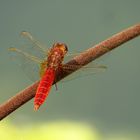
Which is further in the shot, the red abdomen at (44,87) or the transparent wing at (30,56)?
the transparent wing at (30,56)

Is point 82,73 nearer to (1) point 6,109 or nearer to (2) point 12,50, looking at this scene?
(2) point 12,50

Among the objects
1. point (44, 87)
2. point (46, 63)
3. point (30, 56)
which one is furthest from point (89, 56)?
point (30, 56)

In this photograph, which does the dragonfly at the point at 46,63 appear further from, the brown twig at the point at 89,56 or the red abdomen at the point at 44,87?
the brown twig at the point at 89,56

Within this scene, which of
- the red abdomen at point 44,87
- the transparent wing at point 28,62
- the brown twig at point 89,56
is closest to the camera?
the brown twig at point 89,56

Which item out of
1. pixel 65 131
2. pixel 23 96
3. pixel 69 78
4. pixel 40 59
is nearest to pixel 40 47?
pixel 40 59

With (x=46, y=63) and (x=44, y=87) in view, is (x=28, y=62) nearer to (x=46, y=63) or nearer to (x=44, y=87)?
(x=46, y=63)

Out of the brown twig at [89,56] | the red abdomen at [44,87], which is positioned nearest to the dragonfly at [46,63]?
the red abdomen at [44,87]

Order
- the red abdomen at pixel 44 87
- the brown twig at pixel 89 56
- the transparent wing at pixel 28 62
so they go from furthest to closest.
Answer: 1. the transparent wing at pixel 28 62
2. the red abdomen at pixel 44 87
3. the brown twig at pixel 89 56

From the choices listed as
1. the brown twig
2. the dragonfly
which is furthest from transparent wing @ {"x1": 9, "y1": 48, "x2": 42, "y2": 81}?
the brown twig

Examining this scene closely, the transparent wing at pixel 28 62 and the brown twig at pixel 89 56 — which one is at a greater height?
the transparent wing at pixel 28 62
